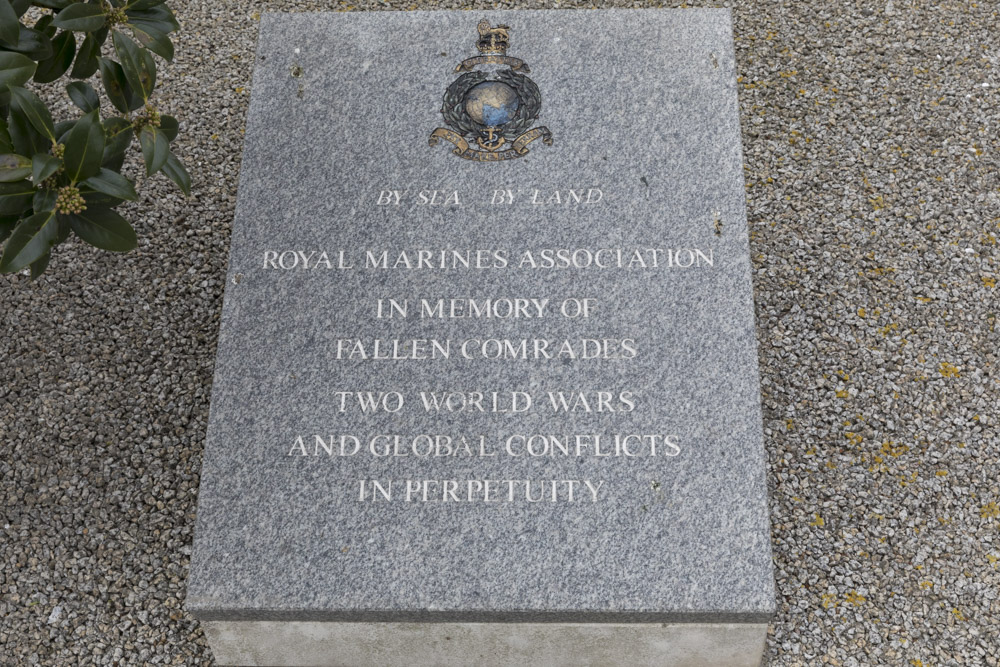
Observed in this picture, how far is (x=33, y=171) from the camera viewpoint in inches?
98.5

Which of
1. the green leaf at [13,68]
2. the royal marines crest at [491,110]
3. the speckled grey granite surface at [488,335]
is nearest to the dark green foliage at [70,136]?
the green leaf at [13,68]

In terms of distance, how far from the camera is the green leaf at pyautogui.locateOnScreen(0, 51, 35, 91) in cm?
248

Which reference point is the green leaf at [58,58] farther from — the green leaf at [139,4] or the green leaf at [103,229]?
the green leaf at [103,229]

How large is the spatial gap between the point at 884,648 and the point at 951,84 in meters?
2.94

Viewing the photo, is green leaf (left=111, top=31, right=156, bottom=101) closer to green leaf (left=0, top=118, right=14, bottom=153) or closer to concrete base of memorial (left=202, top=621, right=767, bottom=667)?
green leaf (left=0, top=118, right=14, bottom=153)

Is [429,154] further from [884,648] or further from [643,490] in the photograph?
[884,648]

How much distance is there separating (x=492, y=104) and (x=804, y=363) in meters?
1.64

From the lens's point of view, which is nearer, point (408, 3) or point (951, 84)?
point (951, 84)

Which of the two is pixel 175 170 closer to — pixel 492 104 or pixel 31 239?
pixel 31 239

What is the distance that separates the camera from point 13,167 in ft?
8.36

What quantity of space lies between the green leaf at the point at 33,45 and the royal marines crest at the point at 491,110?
4.35ft

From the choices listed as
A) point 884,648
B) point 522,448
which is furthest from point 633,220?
point 884,648

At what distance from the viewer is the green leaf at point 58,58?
3025 mm

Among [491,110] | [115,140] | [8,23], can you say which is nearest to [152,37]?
[115,140]
